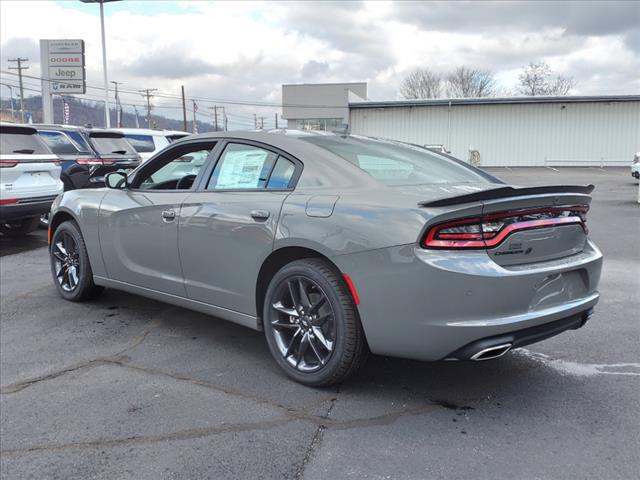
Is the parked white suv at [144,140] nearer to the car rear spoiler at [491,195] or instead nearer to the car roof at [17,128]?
the car roof at [17,128]

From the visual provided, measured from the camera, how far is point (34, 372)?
12.6 feet

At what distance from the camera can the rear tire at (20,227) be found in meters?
9.71

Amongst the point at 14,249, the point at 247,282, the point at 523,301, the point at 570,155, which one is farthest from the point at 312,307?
the point at 570,155

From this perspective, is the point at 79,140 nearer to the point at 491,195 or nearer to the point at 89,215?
the point at 89,215

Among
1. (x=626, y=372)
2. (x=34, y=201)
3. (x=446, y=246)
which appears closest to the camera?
(x=446, y=246)

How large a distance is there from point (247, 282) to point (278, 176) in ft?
2.36

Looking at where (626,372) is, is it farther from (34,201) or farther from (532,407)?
(34,201)

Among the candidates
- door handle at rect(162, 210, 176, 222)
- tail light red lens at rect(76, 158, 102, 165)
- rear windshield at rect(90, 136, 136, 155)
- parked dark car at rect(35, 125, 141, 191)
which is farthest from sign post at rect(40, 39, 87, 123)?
door handle at rect(162, 210, 176, 222)

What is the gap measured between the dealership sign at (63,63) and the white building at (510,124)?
53.3ft

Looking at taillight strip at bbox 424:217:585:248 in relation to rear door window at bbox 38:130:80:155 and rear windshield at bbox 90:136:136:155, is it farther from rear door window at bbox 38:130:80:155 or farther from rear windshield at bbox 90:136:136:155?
rear windshield at bbox 90:136:136:155

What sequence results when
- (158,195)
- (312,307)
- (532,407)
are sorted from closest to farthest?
(532,407)
(312,307)
(158,195)

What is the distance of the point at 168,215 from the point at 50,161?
5652 mm

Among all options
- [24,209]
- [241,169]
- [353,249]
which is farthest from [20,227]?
[353,249]

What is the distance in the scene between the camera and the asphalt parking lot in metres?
2.65
